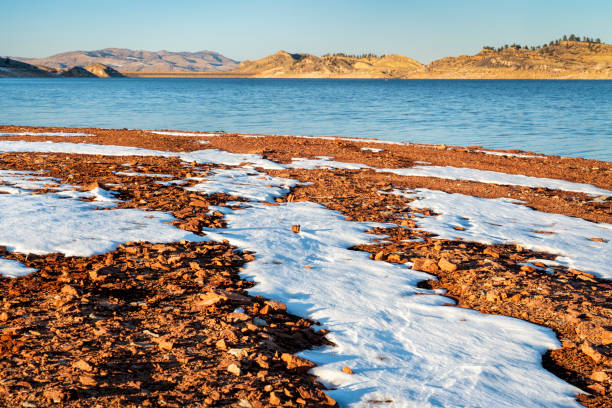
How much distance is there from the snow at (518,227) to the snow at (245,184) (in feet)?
10.3

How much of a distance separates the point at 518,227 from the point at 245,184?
6417 mm

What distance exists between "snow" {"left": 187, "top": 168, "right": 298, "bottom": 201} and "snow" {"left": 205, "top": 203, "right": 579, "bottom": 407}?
3064mm

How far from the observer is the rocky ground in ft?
11.4

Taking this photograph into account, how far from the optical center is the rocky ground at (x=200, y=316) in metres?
3.46

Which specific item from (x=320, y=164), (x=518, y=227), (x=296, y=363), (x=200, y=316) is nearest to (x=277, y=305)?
(x=200, y=316)

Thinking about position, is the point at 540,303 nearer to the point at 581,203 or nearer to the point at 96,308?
the point at 96,308

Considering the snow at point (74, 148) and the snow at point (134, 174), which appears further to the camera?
the snow at point (74, 148)

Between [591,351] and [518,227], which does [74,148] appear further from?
[591,351]

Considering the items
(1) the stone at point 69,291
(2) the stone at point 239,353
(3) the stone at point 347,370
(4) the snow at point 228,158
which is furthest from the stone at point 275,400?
(4) the snow at point 228,158

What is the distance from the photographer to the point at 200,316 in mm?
4742

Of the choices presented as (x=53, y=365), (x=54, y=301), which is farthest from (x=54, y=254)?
(x=53, y=365)

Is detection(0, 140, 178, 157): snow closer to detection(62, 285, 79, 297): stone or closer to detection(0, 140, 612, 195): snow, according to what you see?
detection(0, 140, 612, 195): snow

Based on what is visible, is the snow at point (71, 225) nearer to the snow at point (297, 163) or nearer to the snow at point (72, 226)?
the snow at point (72, 226)

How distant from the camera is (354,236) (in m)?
7.89
